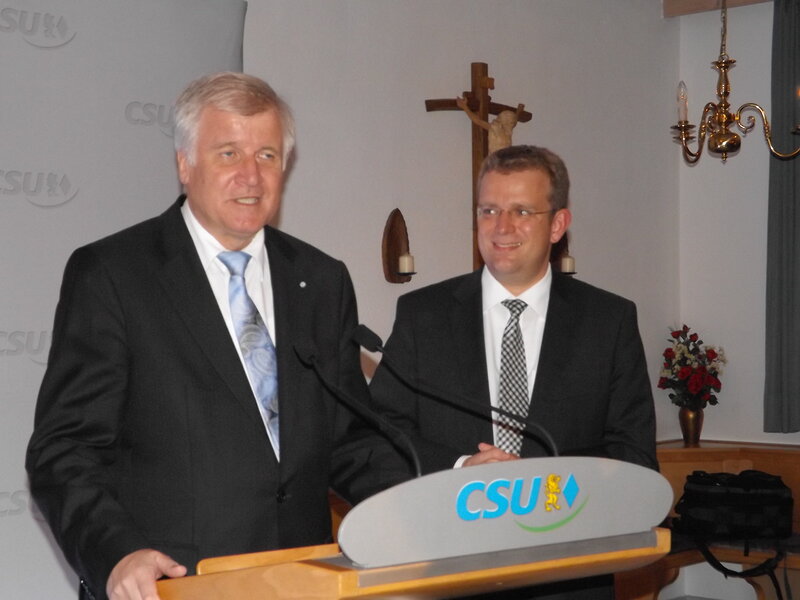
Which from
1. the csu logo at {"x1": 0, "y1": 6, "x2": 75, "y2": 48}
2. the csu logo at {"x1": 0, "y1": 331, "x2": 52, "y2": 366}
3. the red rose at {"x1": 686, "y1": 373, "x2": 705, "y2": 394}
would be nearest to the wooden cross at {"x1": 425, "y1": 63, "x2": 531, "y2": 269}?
the red rose at {"x1": 686, "y1": 373, "x2": 705, "y2": 394}

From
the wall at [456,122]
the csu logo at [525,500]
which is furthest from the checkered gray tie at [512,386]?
the wall at [456,122]

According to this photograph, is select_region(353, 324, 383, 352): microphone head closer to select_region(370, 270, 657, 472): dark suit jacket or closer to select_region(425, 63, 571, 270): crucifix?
select_region(370, 270, 657, 472): dark suit jacket

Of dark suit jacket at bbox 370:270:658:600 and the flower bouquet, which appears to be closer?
dark suit jacket at bbox 370:270:658:600

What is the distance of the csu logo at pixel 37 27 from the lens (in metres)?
3.64

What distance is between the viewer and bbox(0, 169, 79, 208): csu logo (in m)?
3.63

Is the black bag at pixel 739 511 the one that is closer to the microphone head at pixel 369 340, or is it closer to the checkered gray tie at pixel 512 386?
the checkered gray tie at pixel 512 386

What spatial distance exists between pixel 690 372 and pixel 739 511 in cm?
142

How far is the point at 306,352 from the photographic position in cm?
210

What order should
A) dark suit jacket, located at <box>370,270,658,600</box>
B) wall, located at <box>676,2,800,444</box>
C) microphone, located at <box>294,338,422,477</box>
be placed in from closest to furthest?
microphone, located at <box>294,338,422,477</box> < dark suit jacket, located at <box>370,270,658,600</box> < wall, located at <box>676,2,800,444</box>

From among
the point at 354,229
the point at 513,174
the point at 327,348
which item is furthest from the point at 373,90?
the point at 327,348

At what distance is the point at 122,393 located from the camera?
6.53ft

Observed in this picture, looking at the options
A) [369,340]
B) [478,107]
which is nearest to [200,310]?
[369,340]

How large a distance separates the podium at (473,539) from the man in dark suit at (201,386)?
40 cm

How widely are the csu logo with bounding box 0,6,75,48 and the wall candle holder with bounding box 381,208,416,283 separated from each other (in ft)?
7.38
